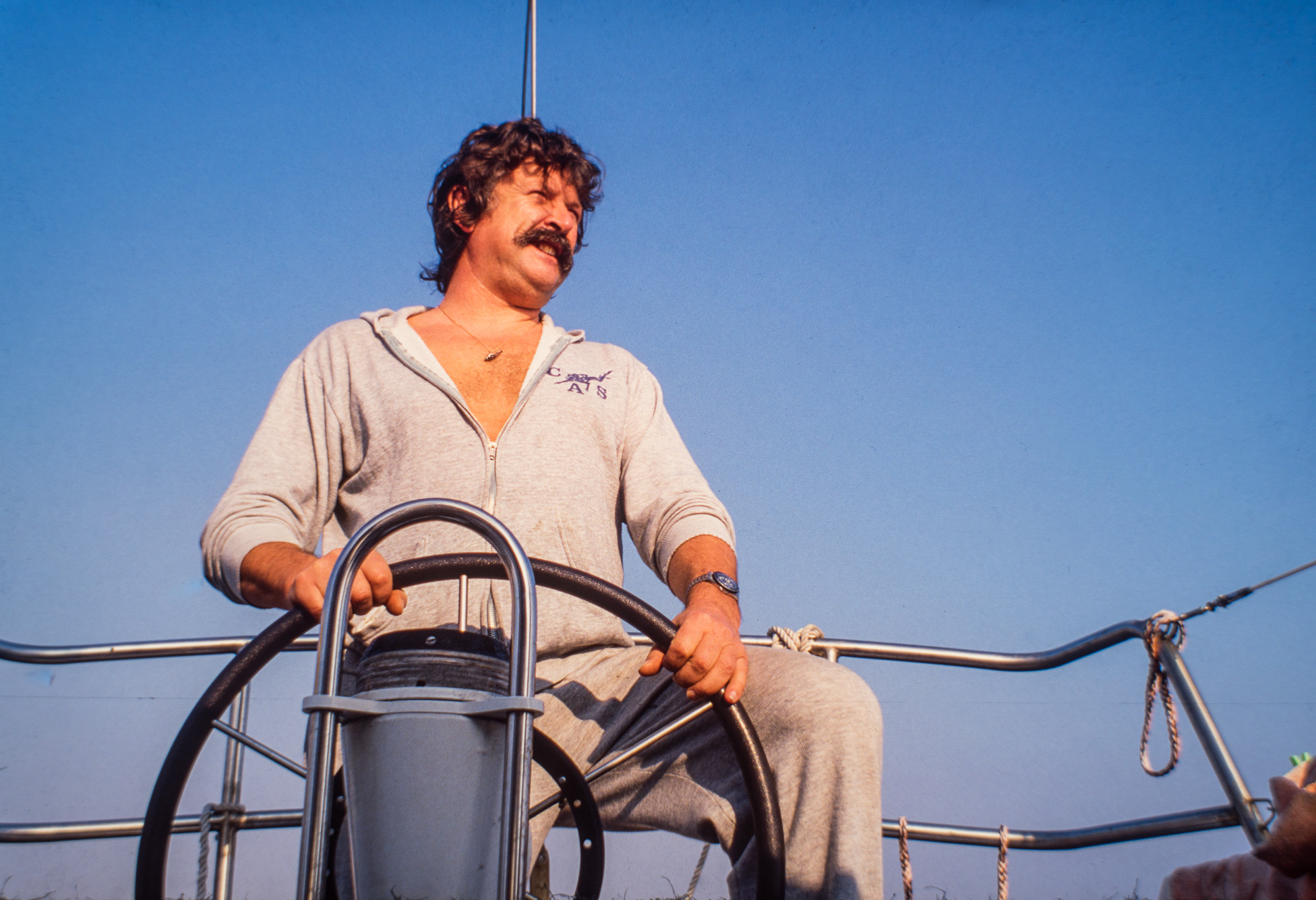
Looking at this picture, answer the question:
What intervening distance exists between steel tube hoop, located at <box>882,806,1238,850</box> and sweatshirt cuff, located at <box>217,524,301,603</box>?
4.04ft

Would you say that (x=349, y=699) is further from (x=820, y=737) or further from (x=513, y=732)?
(x=820, y=737)

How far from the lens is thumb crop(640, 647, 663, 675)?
134cm

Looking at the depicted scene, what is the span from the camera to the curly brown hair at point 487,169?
270 centimetres

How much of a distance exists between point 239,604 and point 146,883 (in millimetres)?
551

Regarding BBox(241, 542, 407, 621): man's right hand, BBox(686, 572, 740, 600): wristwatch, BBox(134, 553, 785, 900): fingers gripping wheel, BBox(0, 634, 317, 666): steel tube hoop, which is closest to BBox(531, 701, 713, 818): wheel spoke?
BBox(134, 553, 785, 900): fingers gripping wheel

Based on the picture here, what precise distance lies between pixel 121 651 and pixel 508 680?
1456 mm

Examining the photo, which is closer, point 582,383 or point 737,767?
point 737,767

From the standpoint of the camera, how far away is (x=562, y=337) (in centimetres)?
230

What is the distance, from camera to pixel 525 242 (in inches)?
95.8

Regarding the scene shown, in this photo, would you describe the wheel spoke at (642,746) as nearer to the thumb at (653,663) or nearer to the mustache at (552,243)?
the thumb at (653,663)

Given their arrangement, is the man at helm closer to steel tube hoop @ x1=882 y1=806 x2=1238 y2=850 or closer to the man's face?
the man's face

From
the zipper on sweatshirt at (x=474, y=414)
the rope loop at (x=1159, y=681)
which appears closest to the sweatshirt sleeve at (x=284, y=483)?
the zipper on sweatshirt at (x=474, y=414)

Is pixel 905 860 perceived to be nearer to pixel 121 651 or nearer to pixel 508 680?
pixel 508 680

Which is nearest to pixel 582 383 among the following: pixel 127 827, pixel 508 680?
pixel 508 680
